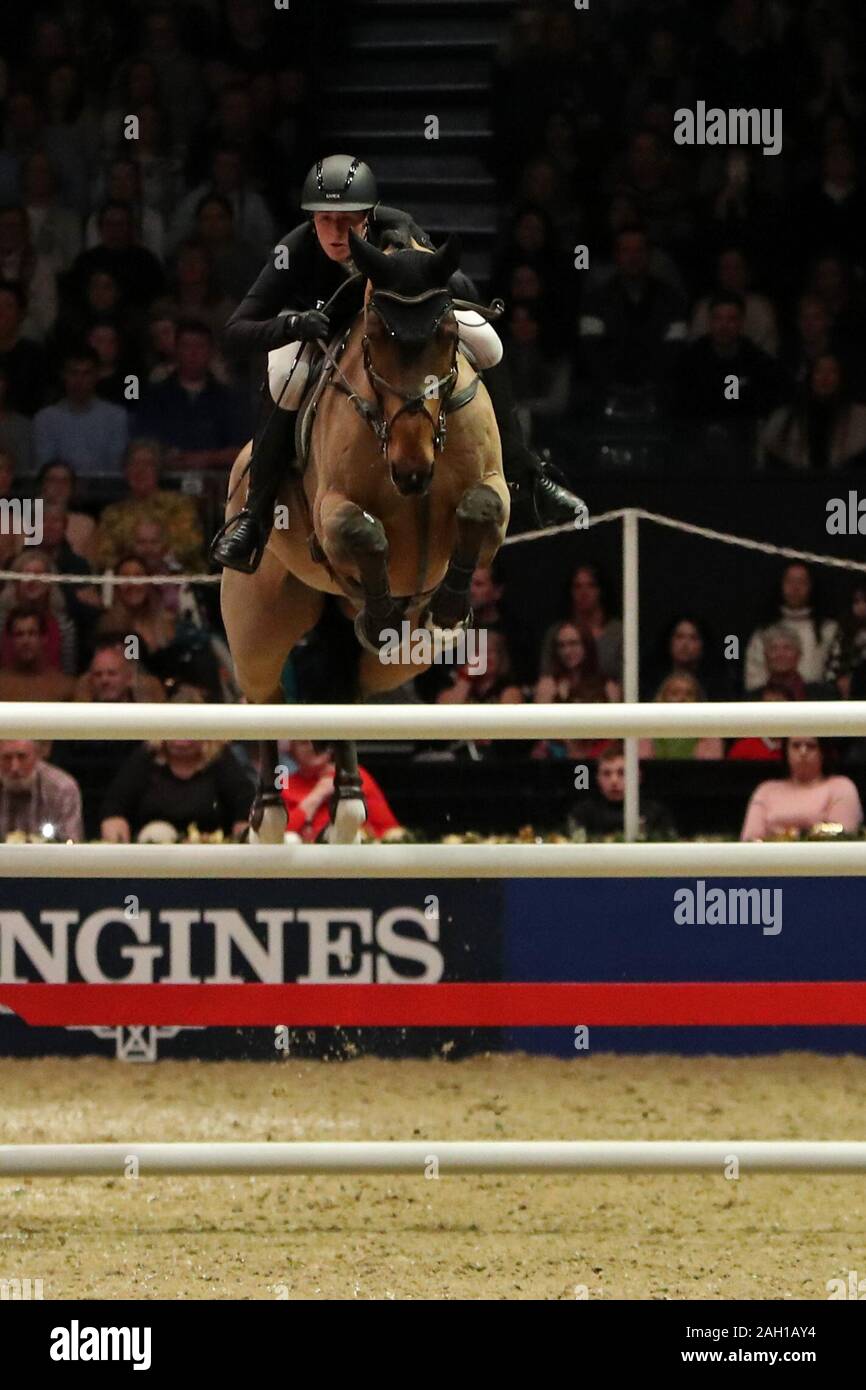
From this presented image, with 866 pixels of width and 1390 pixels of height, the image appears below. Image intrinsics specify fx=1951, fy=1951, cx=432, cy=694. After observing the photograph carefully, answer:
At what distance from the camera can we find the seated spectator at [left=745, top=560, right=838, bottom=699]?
7766mm

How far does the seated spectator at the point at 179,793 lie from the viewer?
7051 mm

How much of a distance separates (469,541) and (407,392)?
0.39 meters

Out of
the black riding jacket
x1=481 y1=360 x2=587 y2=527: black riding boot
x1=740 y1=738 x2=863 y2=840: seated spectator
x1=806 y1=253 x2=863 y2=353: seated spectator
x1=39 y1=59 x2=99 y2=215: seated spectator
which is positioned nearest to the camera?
the black riding jacket

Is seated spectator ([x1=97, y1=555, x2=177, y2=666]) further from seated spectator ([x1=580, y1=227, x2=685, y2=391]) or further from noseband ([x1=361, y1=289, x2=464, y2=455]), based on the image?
noseband ([x1=361, y1=289, x2=464, y2=455])

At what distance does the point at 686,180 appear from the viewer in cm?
977

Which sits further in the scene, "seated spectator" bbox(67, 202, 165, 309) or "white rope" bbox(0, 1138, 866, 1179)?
"seated spectator" bbox(67, 202, 165, 309)

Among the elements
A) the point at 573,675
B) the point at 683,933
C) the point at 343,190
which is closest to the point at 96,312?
the point at 573,675

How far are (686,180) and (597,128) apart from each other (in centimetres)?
52

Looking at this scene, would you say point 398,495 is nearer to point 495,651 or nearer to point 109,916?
point 109,916

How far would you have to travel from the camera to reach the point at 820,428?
889cm

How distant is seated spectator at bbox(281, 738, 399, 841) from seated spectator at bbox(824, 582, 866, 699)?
186 centimetres

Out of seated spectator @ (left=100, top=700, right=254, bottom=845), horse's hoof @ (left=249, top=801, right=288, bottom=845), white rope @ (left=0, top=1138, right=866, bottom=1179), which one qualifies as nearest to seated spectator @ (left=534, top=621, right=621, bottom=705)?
seated spectator @ (left=100, top=700, right=254, bottom=845)

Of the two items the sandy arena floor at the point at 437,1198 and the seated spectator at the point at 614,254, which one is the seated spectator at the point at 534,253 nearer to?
the seated spectator at the point at 614,254

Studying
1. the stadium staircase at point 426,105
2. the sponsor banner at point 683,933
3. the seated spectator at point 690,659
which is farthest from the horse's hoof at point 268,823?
the stadium staircase at point 426,105
